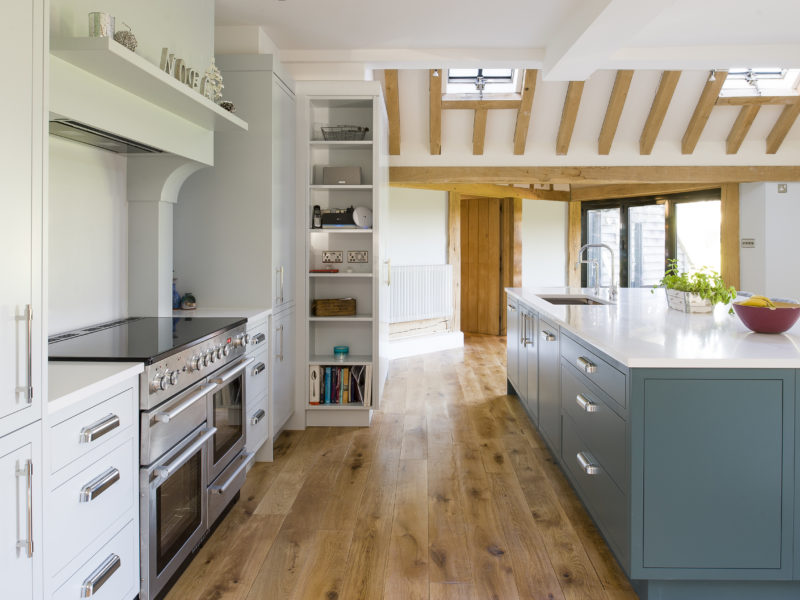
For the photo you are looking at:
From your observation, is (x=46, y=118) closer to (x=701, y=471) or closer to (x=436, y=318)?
(x=701, y=471)

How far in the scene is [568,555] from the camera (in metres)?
2.24

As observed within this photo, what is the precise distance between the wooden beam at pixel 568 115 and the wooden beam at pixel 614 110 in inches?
12.4

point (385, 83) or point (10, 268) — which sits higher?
point (385, 83)

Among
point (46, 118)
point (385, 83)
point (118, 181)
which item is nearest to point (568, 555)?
point (46, 118)

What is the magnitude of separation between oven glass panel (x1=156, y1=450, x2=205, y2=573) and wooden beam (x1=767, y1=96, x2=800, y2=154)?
6.28 meters

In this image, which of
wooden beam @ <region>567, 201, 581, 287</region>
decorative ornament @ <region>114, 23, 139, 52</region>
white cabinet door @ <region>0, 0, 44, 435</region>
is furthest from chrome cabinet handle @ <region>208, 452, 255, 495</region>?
wooden beam @ <region>567, 201, 581, 287</region>

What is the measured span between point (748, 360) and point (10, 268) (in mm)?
2002

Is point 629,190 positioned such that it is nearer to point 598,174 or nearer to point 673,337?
point 598,174

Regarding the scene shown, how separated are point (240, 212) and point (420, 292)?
408 cm

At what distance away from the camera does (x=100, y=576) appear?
153 cm

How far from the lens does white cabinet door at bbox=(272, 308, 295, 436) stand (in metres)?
3.36

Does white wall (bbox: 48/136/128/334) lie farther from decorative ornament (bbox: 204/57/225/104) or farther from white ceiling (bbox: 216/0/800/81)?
white ceiling (bbox: 216/0/800/81)

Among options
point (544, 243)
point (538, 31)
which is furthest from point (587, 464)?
point (544, 243)

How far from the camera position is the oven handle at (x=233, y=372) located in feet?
7.61
